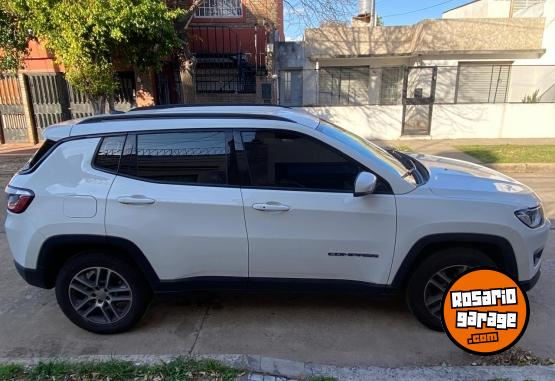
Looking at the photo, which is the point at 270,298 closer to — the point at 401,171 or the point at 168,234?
the point at 168,234

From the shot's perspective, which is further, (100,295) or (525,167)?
(525,167)

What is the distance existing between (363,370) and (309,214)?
3.59ft

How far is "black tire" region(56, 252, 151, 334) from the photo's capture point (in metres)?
3.16

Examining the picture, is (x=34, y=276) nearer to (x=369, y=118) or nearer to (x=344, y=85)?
(x=369, y=118)

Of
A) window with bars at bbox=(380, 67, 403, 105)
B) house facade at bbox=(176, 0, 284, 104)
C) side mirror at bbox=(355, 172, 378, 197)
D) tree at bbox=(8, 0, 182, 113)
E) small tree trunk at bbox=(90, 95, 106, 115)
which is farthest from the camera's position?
window with bars at bbox=(380, 67, 403, 105)

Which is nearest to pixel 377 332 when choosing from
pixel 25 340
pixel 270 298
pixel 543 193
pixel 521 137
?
pixel 270 298

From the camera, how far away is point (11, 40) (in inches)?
380

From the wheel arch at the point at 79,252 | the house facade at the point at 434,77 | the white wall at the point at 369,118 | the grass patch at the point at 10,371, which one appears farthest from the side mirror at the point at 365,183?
the white wall at the point at 369,118

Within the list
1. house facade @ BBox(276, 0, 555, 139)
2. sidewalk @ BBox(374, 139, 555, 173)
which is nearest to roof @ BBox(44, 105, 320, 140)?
sidewalk @ BBox(374, 139, 555, 173)

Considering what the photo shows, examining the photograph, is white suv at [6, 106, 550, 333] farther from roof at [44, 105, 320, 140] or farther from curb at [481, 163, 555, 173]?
curb at [481, 163, 555, 173]

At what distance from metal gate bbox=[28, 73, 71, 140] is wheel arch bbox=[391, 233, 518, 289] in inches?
491

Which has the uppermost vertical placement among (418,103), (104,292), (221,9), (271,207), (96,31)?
(221,9)

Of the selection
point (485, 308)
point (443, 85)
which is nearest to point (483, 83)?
point (443, 85)

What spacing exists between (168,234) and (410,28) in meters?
14.7
